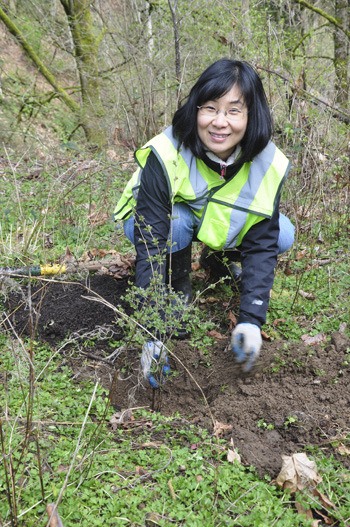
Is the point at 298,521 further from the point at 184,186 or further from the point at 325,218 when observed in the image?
the point at 325,218

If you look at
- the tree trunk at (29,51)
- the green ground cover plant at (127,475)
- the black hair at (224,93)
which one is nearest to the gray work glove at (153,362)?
the green ground cover plant at (127,475)

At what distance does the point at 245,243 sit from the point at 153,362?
0.90m

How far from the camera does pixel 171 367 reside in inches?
106

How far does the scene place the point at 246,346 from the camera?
7.97ft

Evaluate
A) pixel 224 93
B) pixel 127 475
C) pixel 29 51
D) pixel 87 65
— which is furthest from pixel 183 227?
pixel 29 51

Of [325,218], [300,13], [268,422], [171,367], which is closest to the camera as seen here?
[268,422]

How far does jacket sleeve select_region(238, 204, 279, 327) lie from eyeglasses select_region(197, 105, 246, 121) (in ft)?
1.77

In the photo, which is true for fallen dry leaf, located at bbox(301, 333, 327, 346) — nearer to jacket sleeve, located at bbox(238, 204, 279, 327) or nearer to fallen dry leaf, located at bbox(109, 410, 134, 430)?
jacket sleeve, located at bbox(238, 204, 279, 327)

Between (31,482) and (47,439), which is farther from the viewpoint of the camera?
(47,439)

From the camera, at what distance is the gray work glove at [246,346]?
95.6 inches

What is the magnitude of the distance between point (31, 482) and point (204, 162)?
174 centimetres

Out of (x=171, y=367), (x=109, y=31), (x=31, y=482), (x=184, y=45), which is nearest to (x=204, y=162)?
(x=171, y=367)

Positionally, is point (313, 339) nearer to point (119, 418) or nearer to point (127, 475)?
point (119, 418)

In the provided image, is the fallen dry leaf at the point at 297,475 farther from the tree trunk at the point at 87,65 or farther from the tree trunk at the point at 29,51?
the tree trunk at the point at 29,51
